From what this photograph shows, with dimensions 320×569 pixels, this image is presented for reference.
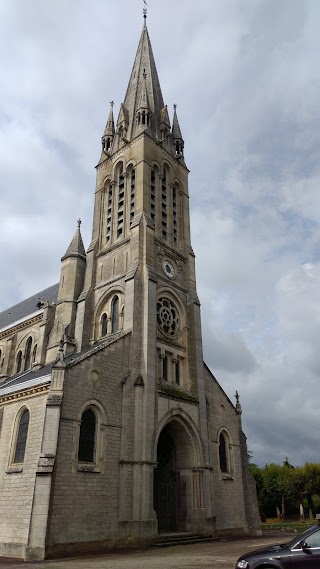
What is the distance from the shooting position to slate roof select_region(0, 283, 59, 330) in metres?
39.0

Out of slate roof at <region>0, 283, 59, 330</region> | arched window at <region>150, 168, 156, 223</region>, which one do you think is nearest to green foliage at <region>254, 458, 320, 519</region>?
slate roof at <region>0, 283, 59, 330</region>

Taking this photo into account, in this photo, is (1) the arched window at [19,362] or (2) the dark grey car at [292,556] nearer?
(2) the dark grey car at [292,556]

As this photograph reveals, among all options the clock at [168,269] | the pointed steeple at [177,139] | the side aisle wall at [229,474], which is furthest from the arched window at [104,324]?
the pointed steeple at [177,139]

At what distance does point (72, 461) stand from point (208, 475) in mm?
10278

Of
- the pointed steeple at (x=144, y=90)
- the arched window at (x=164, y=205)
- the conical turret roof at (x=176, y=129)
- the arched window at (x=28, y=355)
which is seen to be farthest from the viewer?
the conical turret roof at (x=176, y=129)

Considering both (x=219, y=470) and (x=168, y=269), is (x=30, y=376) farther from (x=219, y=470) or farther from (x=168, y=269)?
(x=219, y=470)

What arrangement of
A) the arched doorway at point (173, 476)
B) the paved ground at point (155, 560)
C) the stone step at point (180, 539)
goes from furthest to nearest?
the arched doorway at point (173, 476)
the stone step at point (180, 539)
the paved ground at point (155, 560)

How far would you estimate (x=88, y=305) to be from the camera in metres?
31.1

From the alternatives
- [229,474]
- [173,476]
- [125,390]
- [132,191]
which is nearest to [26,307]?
[132,191]

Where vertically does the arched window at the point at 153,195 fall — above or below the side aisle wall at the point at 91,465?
above

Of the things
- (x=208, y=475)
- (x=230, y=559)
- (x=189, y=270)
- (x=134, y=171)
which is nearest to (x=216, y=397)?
(x=208, y=475)

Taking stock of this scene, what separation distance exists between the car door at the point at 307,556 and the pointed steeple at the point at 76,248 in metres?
27.3

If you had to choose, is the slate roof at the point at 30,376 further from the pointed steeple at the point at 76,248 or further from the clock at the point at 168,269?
the clock at the point at 168,269

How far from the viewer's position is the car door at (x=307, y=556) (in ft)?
29.7
